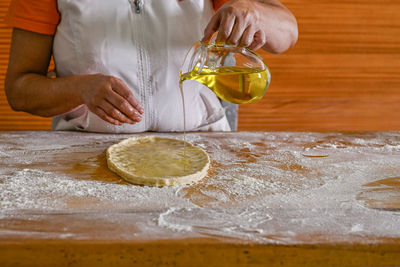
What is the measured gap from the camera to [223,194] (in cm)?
77

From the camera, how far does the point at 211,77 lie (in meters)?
Answer: 0.91

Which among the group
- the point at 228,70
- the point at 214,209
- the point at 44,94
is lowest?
the point at 214,209

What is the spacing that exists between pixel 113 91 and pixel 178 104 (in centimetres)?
29

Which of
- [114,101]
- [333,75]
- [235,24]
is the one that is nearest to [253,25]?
[235,24]

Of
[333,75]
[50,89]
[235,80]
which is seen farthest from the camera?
[333,75]

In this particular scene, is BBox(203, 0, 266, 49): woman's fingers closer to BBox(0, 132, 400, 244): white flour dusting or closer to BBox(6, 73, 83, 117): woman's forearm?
BBox(0, 132, 400, 244): white flour dusting

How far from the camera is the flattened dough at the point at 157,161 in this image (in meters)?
0.81

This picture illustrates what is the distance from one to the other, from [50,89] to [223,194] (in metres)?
0.61

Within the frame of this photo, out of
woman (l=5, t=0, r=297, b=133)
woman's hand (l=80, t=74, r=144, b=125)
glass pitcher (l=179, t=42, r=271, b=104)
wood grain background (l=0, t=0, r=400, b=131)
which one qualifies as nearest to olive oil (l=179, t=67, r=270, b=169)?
glass pitcher (l=179, t=42, r=271, b=104)

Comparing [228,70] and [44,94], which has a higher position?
[228,70]

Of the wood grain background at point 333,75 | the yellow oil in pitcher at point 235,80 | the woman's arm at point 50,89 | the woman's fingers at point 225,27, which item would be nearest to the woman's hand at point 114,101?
the woman's arm at point 50,89

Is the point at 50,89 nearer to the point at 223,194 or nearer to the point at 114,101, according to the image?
the point at 114,101

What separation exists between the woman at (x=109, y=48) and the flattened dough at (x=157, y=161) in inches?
5.2

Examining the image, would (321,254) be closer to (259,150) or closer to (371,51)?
(259,150)
